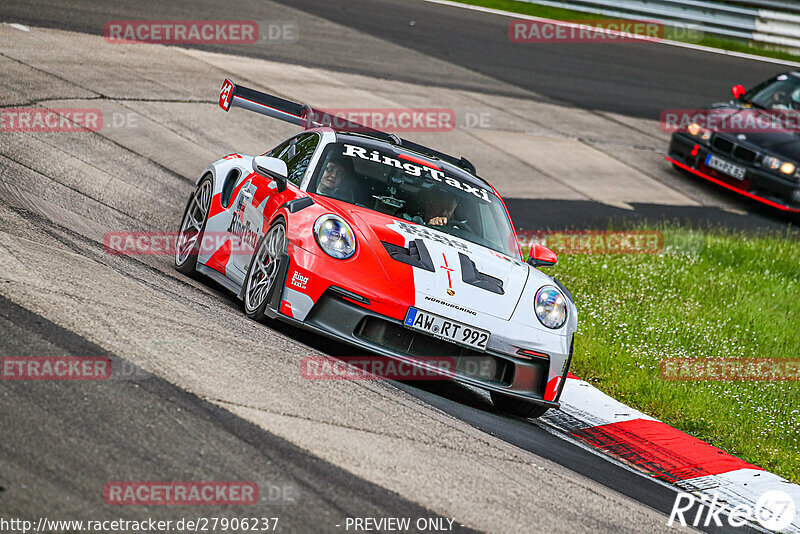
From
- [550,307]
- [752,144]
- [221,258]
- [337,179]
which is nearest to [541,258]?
[550,307]

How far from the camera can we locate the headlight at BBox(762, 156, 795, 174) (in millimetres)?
14648

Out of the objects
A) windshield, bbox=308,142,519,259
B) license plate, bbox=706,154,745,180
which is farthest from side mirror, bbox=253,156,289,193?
license plate, bbox=706,154,745,180

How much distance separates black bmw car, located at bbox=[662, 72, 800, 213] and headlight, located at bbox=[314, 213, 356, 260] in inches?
407

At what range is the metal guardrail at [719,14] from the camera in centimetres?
2381

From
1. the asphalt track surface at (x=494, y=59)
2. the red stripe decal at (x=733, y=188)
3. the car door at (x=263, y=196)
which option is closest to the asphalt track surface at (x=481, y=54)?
the asphalt track surface at (x=494, y=59)

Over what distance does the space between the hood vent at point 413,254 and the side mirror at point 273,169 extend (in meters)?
1.03

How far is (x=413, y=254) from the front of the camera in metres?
6.22

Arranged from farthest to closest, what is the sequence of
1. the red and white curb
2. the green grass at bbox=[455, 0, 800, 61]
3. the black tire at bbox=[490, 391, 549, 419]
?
the green grass at bbox=[455, 0, 800, 61] → the black tire at bbox=[490, 391, 549, 419] → the red and white curb

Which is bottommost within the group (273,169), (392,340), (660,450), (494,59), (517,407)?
(660,450)

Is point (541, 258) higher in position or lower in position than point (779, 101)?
lower

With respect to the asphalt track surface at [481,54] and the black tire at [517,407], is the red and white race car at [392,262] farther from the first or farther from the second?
the asphalt track surface at [481,54]

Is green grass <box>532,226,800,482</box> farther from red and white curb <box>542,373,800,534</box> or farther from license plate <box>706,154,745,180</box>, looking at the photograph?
license plate <box>706,154,745,180</box>

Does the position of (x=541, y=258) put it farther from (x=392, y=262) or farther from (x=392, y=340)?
(x=392, y=340)

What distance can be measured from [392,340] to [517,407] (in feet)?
3.47
